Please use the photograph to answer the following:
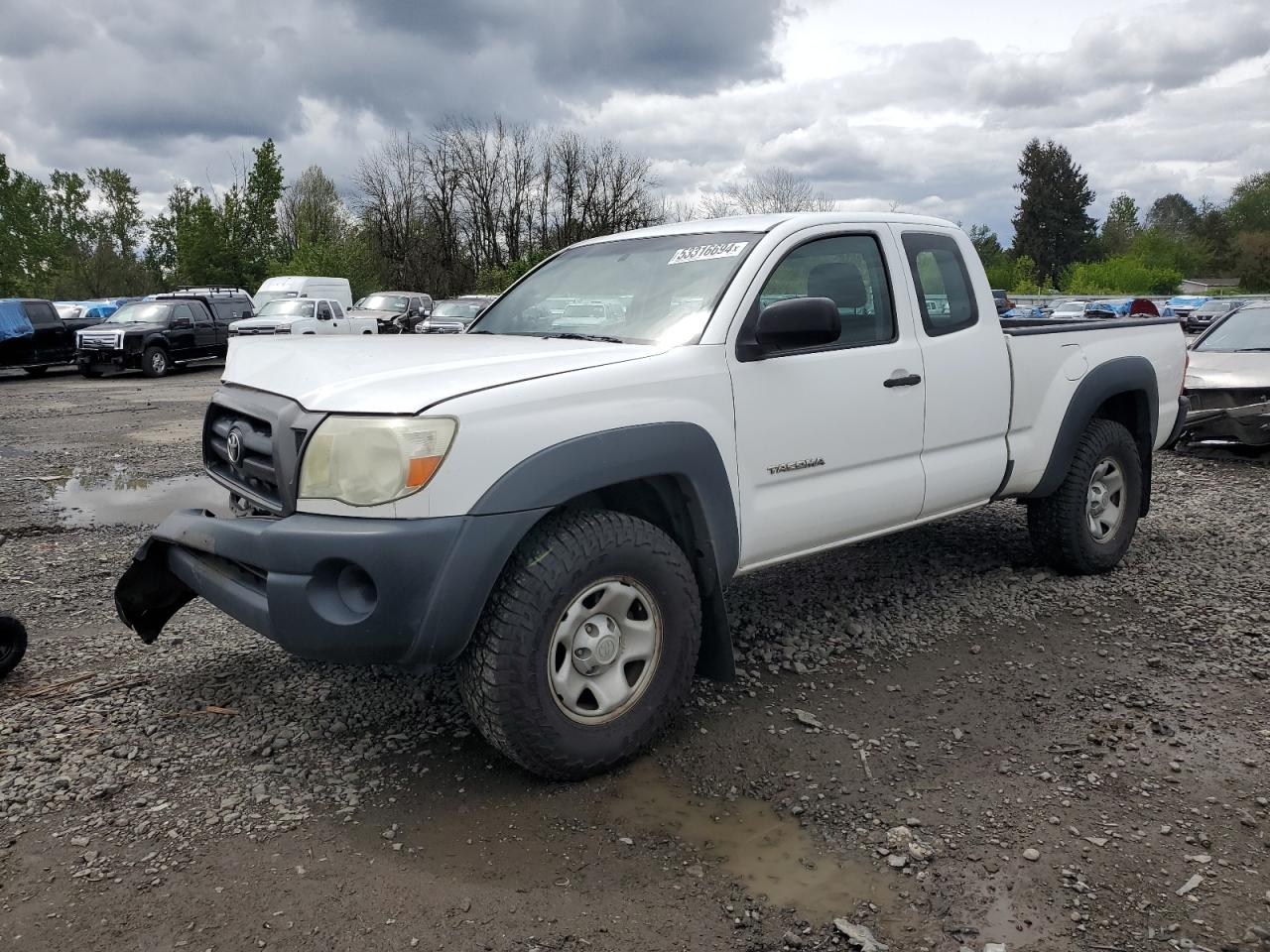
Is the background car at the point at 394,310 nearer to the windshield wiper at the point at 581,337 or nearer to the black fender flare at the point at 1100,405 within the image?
the black fender flare at the point at 1100,405

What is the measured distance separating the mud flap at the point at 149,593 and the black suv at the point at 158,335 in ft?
63.8

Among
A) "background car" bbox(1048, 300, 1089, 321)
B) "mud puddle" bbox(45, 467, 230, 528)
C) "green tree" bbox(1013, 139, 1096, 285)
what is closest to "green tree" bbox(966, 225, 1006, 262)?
"green tree" bbox(1013, 139, 1096, 285)

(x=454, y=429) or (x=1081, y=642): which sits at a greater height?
(x=454, y=429)

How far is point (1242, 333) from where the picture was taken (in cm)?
981

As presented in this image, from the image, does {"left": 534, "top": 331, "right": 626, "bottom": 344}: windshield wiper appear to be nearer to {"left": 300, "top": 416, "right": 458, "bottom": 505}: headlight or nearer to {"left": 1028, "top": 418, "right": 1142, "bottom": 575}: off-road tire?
{"left": 300, "top": 416, "right": 458, "bottom": 505}: headlight

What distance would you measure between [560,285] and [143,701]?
2402 millimetres

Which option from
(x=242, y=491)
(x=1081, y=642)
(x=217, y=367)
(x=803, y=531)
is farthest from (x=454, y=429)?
(x=217, y=367)

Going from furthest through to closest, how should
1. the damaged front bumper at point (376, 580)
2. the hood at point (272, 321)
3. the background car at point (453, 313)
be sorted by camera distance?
1. the background car at point (453, 313)
2. the hood at point (272, 321)
3. the damaged front bumper at point (376, 580)

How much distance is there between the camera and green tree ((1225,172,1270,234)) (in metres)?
75.7

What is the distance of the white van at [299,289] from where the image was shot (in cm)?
2795

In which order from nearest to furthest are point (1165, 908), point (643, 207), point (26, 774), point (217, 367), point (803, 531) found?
point (1165, 908) → point (26, 774) → point (803, 531) → point (217, 367) → point (643, 207)

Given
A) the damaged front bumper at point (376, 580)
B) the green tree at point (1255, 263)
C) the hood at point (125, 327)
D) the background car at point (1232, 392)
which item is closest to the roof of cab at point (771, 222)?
the damaged front bumper at point (376, 580)

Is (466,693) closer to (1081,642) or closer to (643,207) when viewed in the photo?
(1081,642)

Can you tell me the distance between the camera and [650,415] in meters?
3.23
